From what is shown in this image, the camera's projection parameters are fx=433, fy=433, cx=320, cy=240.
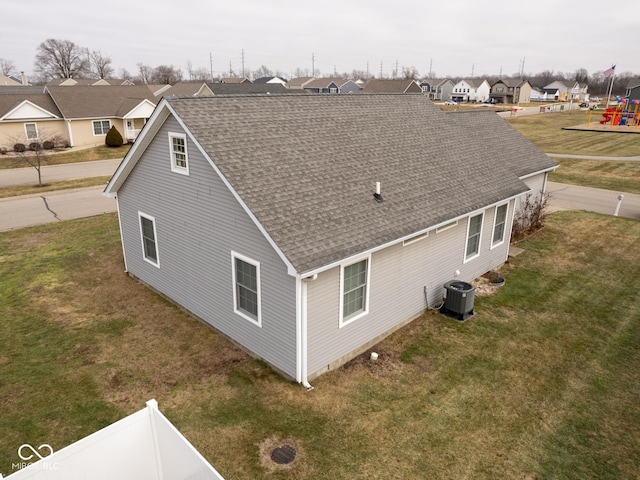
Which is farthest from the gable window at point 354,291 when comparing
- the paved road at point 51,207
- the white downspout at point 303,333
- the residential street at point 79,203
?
the residential street at point 79,203

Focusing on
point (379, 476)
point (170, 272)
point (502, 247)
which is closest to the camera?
point (379, 476)

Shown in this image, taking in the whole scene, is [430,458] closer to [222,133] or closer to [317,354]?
[317,354]

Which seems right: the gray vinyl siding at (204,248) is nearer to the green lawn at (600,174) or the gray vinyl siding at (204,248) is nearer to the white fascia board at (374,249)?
the white fascia board at (374,249)

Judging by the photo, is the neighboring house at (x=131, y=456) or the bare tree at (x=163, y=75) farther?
Answer: the bare tree at (x=163, y=75)

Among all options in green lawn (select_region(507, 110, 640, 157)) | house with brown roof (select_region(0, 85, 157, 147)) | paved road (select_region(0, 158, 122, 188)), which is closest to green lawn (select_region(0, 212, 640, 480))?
paved road (select_region(0, 158, 122, 188))

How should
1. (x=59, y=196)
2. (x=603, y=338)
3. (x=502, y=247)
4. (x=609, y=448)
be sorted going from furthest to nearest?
(x=59, y=196) → (x=502, y=247) → (x=603, y=338) → (x=609, y=448)

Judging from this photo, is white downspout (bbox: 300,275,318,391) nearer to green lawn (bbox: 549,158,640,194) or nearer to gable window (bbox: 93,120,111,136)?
green lawn (bbox: 549,158,640,194)

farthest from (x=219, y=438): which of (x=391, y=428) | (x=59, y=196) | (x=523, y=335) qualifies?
(x=59, y=196)

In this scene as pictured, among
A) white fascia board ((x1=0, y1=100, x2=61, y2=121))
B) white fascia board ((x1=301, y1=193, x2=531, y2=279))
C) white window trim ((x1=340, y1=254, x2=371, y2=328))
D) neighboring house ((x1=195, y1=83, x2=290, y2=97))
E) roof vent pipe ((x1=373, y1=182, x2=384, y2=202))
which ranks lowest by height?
white window trim ((x1=340, y1=254, x2=371, y2=328))
